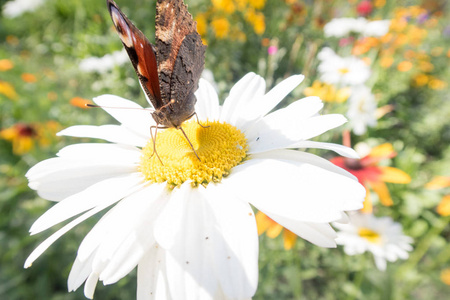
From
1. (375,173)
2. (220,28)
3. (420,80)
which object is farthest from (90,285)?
(420,80)

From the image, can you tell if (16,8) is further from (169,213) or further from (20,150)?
(169,213)

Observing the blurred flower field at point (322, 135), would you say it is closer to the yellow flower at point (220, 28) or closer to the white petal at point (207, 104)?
the yellow flower at point (220, 28)

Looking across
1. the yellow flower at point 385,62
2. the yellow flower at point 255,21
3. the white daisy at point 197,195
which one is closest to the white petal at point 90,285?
the white daisy at point 197,195

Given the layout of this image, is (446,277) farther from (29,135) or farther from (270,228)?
(29,135)

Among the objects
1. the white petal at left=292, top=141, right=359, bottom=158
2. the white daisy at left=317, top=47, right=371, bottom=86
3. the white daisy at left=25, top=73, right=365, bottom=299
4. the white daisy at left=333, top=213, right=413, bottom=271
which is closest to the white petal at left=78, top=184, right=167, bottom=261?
the white daisy at left=25, top=73, right=365, bottom=299

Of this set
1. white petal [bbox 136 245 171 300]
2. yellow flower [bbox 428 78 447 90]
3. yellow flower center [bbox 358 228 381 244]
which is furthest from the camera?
yellow flower [bbox 428 78 447 90]

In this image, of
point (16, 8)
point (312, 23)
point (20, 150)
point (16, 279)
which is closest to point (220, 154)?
point (16, 279)

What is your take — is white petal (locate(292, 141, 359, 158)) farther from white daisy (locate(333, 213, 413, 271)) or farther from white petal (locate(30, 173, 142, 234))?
white daisy (locate(333, 213, 413, 271))
